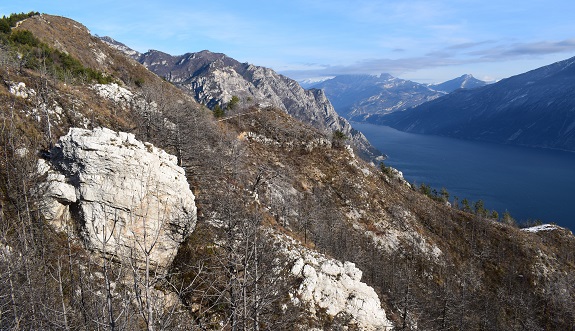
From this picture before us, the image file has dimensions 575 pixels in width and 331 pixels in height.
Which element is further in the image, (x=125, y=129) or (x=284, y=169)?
(x=284, y=169)

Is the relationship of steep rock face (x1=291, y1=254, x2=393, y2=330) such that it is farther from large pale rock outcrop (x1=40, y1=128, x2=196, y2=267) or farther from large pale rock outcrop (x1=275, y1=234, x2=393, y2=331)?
large pale rock outcrop (x1=40, y1=128, x2=196, y2=267)

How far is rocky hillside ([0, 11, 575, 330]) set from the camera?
54.6 ft

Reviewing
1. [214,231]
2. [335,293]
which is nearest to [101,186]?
[214,231]

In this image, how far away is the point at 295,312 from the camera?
85.9 feet

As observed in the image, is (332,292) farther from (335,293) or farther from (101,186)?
(101,186)

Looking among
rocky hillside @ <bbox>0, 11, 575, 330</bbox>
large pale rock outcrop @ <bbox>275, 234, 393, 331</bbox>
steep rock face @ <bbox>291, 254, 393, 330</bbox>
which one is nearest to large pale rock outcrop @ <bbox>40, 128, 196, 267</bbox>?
rocky hillside @ <bbox>0, 11, 575, 330</bbox>

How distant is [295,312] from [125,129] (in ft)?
84.2

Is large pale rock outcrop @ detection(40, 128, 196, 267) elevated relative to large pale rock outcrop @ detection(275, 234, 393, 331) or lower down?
elevated

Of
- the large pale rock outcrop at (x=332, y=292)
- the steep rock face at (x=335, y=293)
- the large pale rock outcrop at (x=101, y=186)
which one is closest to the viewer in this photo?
the large pale rock outcrop at (x=101, y=186)

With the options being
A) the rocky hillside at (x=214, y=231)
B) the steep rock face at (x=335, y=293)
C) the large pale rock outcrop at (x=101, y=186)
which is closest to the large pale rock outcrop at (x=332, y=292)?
the steep rock face at (x=335, y=293)

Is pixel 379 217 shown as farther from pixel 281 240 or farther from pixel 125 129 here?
pixel 125 129

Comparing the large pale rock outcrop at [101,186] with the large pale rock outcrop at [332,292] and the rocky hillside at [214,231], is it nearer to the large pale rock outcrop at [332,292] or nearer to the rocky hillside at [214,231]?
the rocky hillside at [214,231]

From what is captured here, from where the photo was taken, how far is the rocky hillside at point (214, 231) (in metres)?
16.6

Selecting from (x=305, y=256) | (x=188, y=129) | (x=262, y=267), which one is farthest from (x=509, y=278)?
(x=188, y=129)
